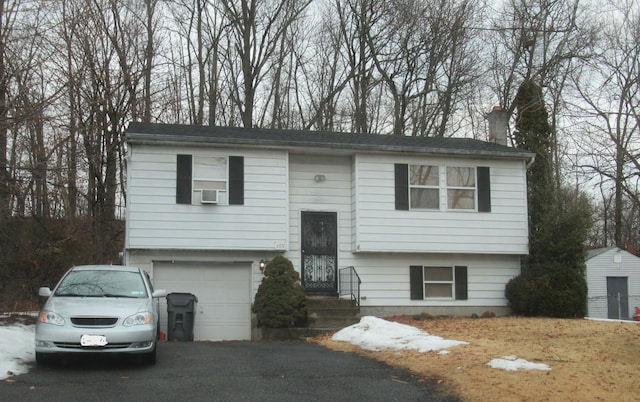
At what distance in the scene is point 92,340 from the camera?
Result: 8.77 meters

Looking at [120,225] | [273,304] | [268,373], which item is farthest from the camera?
[120,225]

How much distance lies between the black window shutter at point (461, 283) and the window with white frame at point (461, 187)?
178 centimetres

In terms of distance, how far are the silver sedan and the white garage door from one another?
6362 mm

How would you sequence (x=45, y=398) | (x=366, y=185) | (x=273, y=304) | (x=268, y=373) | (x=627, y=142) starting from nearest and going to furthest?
(x=45, y=398) < (x=268, y=373) < (x=273, y=304) < (x=366, y=185) < (x=627, y=142)

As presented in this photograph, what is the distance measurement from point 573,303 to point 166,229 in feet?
35.1

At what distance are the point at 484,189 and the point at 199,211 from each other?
7.89 meters

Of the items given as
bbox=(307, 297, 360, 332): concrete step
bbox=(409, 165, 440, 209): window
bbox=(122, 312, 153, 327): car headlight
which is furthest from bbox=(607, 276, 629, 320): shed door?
bbox=(122, 312, 153, 327): car headlight

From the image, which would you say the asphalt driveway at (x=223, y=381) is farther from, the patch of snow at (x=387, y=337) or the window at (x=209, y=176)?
the window at (x=209, y=176)

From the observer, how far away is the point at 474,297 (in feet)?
58.8

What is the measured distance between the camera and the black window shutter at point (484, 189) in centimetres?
1789

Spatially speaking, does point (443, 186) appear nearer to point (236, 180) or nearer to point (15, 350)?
point (236, 180)

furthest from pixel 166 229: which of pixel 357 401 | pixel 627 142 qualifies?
pixel 627 142

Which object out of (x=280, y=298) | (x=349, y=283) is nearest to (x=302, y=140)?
(x=349, y=283)

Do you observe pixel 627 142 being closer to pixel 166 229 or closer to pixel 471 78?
pixel 471 78
